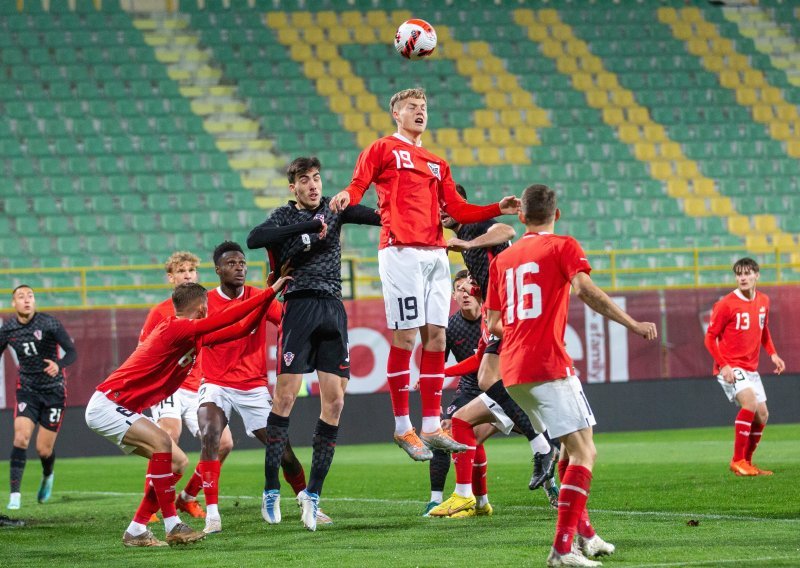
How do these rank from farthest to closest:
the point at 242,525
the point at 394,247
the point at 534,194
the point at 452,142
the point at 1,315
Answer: the point at 452,142 → the point at 1,315 → the point at 242,525 → the point at 394,247 → the point at 534,194

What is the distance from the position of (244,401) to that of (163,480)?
1.64m

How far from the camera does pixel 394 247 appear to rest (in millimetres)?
8484

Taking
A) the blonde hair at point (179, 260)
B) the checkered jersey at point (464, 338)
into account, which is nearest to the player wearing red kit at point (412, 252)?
the checkered jersey at point (464, 338)

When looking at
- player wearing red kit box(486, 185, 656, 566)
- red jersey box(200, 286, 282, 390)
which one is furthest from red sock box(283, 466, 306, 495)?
player wearing red kit box(486, 185, 656, 566)

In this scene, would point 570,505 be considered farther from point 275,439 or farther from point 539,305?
point 275,439

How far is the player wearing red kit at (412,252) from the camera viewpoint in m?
8.45

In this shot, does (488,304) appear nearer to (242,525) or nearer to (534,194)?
(534,194)

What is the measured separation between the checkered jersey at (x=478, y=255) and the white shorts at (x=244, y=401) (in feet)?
6.20

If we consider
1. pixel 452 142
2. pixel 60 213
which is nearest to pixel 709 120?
pixel 452 142

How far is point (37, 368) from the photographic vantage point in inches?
525

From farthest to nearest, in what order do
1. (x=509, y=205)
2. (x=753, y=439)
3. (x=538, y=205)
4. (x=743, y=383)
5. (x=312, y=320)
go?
(x=743, y=383) < (x=753, y=439) < (x=312, y=320) < (x=509, y=205) < (x=538, y=205)

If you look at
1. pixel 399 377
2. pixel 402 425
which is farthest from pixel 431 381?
pixel 402 425

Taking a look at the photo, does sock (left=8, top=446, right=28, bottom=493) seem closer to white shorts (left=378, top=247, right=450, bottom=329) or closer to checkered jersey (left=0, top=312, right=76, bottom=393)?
checkered jersey (left=0, top=312, right=76, bottom=393)

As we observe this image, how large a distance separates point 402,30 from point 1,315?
427 inches
